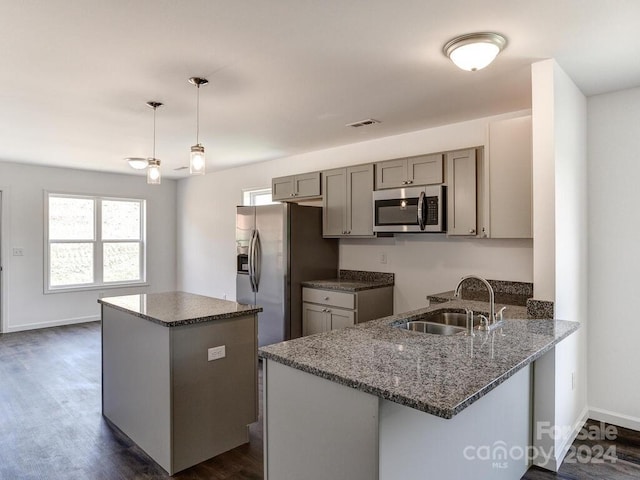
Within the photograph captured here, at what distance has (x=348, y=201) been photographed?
4.29 metres

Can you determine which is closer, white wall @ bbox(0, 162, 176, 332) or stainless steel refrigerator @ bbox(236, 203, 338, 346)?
stainless steel refrigerator @ bbox(236, 203, 338, 346)

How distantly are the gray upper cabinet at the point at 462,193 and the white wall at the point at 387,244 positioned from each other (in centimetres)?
30

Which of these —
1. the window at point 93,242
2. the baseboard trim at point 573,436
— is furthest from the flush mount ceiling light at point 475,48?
the window at point 93,242

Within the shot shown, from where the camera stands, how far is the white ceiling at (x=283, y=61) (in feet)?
6.30

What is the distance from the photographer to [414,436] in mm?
1482

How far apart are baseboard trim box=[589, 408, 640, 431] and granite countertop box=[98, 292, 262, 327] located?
2.64 metres

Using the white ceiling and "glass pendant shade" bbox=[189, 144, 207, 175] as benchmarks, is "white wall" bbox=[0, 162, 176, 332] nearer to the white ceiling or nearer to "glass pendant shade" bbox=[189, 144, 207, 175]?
the white ceiling

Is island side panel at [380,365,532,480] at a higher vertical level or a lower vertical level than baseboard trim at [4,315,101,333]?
higher

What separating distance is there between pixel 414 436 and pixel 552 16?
6.56ft

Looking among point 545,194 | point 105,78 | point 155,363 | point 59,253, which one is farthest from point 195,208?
point 545,194

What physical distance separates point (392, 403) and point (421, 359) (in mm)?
309

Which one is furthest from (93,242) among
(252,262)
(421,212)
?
(421,212)

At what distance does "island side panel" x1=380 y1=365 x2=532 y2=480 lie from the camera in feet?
4.57

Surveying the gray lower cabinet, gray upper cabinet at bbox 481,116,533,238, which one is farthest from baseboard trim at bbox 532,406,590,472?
the gray lower cabinet
